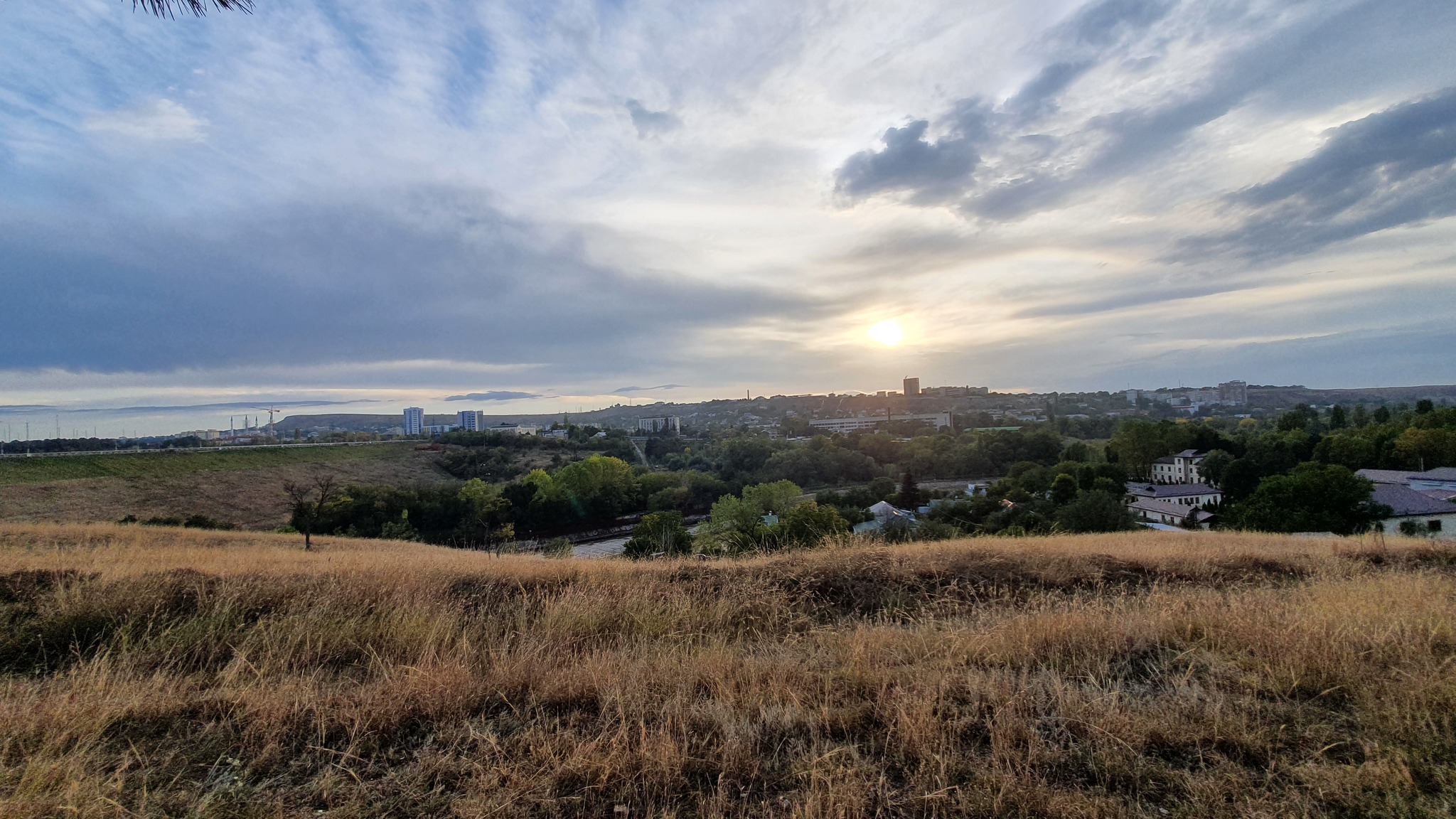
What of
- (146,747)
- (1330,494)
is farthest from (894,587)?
(1330,494)

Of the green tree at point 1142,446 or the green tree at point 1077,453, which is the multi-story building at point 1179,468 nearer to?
the green tree at point 1142,446

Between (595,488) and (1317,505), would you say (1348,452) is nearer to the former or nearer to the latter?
(1317,505)

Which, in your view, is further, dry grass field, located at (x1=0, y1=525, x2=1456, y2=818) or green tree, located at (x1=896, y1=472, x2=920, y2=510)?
green tree, located at (x1=896, y1=472, x2=920, y2=510)

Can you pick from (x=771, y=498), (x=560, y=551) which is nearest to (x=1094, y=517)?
(x=771, y=498)

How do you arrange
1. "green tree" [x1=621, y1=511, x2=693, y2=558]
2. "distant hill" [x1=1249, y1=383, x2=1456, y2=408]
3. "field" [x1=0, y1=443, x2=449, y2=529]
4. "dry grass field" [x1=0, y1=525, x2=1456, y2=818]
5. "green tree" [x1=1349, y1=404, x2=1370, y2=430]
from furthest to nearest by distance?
"distant hill" [x1=1249, y1=383, x2=1456, y2=408] → "green tree" [x1=1349, y1=404, x2=1370, y2=430] → "field" [x1=0, y1=443, x2=449, y2=529] → "green tree" [x1=621, y1=511, x2=693, y2=558] → "dry grass field" [x1=0, y1=525, x2=1456, y2=818]

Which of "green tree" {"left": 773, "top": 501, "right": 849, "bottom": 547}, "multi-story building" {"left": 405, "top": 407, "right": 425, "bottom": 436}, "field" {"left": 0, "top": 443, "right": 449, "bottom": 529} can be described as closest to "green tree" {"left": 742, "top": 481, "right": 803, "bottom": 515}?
"green tree" {"left": 773, "top": 501, "right": 849, "bottom": 547}

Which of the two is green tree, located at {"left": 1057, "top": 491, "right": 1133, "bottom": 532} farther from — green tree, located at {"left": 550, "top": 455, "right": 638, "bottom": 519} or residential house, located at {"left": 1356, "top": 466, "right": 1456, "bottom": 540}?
green tree, located at {"left": 550, "top": 455, "right": 638, "bottom": 519}
